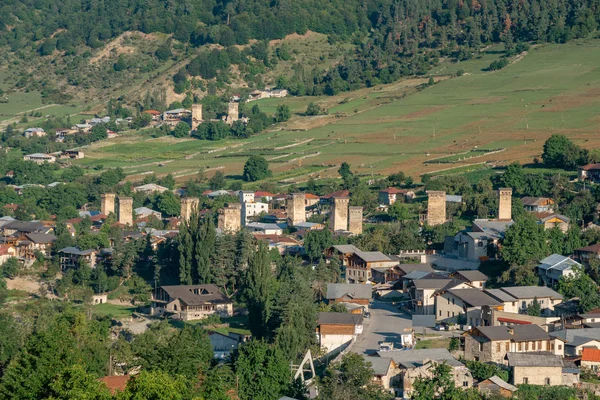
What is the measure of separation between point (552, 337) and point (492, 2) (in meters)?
83.8

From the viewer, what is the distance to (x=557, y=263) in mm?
50188

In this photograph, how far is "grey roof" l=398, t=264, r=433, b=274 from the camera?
5403cm

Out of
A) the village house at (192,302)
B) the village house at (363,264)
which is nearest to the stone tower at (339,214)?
the village house at (363,264)

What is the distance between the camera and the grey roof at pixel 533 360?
38.8 meters

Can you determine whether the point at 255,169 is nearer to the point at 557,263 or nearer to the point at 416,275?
the point at 416,275

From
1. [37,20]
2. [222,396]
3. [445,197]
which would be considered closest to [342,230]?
[445,197]

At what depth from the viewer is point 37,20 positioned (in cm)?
14725

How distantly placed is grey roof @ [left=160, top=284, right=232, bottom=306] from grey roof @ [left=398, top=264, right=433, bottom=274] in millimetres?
7236

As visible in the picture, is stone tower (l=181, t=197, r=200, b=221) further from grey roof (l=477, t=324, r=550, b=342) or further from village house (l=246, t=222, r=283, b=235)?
grey roof (l=477, t=324, r=550, b=342)

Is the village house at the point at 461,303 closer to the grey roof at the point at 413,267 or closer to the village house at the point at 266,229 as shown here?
the grey roof at the point at 413,267

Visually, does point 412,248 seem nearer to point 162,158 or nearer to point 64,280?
point 64,280

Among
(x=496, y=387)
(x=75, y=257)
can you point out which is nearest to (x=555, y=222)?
(x=496, y=387)

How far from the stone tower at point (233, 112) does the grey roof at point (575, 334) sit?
62.7 meters

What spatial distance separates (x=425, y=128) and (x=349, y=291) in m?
40.5
